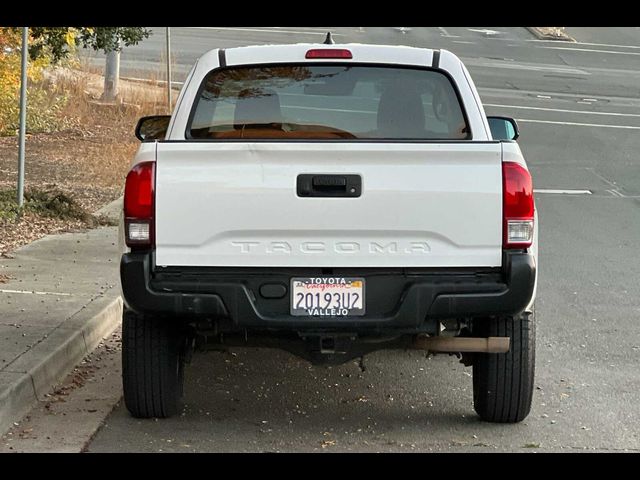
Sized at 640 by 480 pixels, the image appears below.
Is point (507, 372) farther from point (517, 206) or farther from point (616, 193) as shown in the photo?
point (616, 193)

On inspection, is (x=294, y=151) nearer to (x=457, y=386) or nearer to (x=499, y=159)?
(x=499, y=159)

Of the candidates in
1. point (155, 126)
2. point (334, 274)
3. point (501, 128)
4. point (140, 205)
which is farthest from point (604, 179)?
point (140, 205)

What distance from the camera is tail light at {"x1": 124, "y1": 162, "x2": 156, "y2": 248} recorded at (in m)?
5.66

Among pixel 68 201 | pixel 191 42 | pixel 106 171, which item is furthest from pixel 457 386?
pixel 191 42

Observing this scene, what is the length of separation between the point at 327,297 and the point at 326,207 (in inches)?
16.4

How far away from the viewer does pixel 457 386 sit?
284 inches

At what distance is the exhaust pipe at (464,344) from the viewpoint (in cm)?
594

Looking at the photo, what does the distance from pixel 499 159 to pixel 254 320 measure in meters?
1.35

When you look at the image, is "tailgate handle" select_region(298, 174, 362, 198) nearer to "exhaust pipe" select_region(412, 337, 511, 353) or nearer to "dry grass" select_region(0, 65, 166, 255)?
"exhaust pipe" select_region(412, 337, 511, 353)

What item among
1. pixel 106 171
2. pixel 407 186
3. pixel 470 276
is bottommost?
pixel 106 171

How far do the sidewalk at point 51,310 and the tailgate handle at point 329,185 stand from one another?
6.08 ft

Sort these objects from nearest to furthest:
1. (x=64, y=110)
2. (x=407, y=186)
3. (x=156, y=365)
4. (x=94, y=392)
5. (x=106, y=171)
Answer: (x=407, y=186)
(x=156, y=365)
(x=94, y=392)
(x=106, y=171)
(x=64, y=110)

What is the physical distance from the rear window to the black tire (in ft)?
3.67

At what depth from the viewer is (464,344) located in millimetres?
5965
